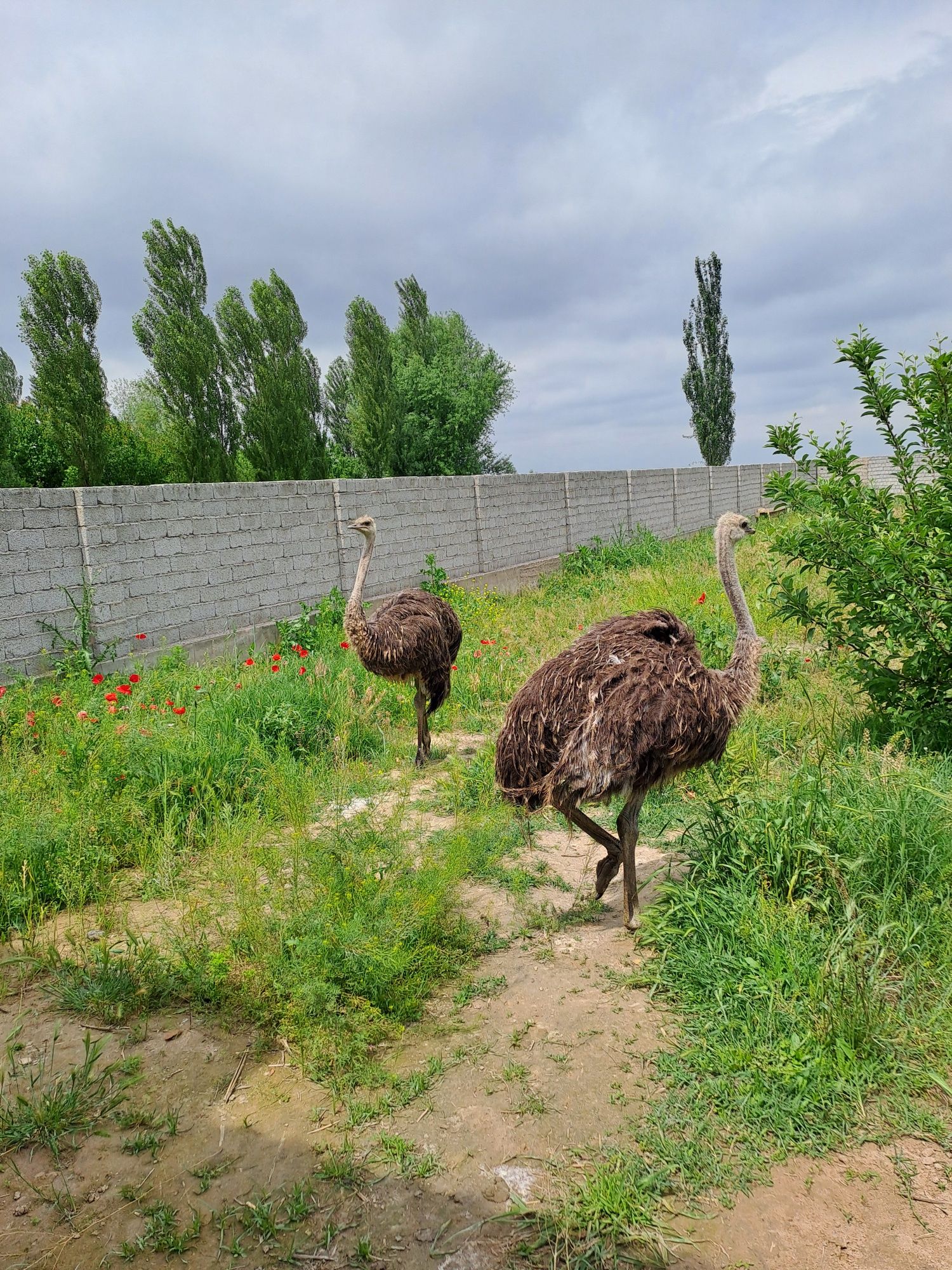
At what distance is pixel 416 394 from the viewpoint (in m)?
37.7

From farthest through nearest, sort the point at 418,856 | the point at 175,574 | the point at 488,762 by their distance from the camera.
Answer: the point at 175,574 < the point at 488,762 < the point at 418,856

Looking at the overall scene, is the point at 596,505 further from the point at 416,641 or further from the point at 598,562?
the point at 416,641

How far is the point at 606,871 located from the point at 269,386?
2563 centimetres

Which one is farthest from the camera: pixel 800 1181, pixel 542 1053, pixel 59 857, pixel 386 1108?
pixel 59 857

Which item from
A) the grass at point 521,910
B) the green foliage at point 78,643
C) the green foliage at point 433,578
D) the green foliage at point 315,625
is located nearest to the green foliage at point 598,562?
the green foliage at point 433,578

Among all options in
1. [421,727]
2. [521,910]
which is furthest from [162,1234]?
[421,727]

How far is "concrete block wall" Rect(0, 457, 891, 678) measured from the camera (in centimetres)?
727

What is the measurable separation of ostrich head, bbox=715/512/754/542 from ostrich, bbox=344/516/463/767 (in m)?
2.44

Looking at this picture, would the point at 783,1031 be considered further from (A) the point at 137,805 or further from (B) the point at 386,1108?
(A) the point at 137,805

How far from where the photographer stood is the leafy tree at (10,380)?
1634 inches

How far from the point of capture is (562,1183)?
2523 millimetres

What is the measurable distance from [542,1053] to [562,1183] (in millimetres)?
610

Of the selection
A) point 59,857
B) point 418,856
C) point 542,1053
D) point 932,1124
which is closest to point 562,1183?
point 542,1053

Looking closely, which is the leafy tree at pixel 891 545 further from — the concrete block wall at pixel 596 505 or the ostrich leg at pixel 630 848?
the concrete block wall at pixel 596 505
